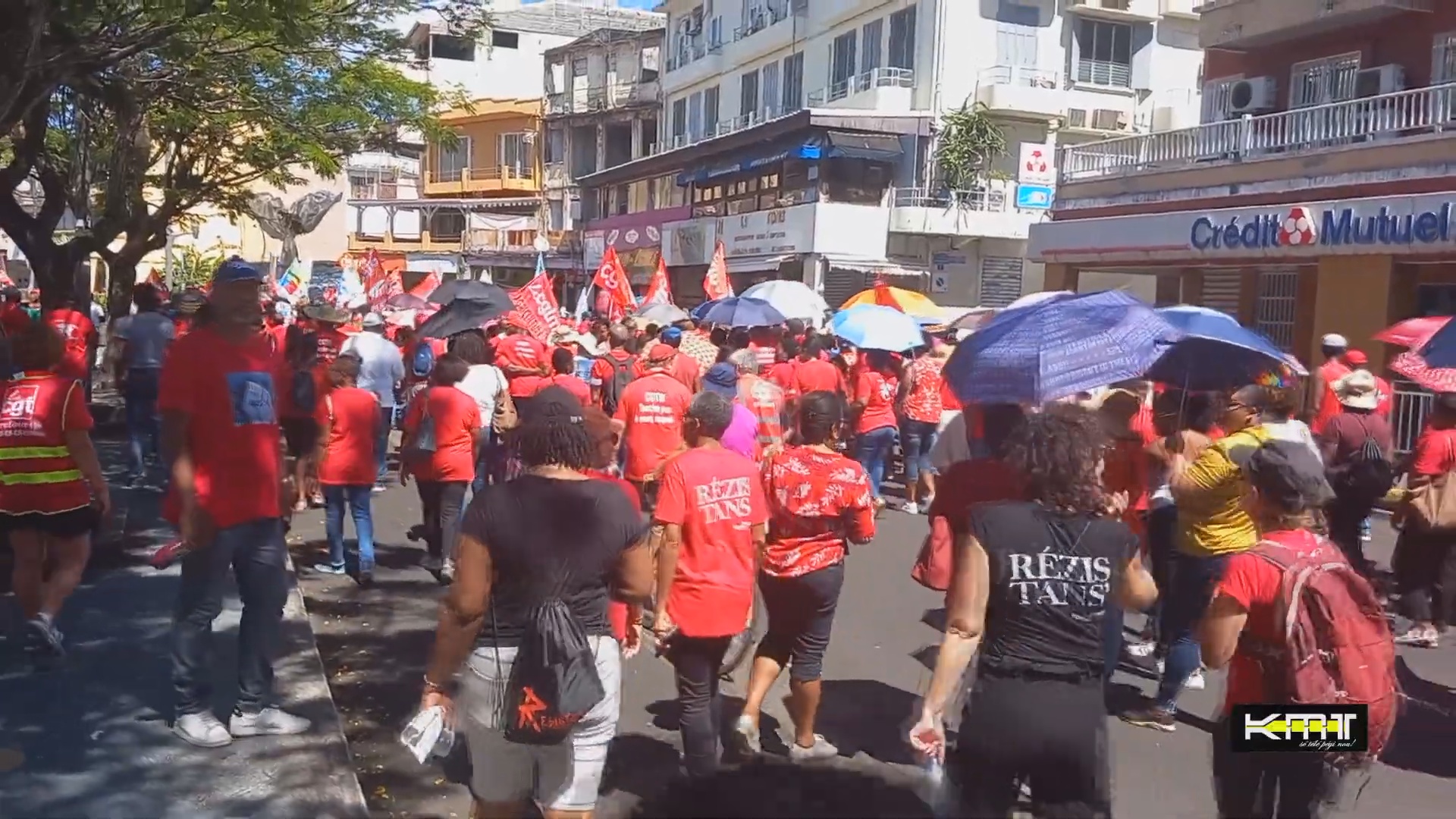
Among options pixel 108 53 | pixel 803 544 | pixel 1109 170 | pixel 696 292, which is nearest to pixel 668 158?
pixel 696 292

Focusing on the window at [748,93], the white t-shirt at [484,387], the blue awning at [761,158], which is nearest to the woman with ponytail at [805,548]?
the white t-shirt at [484,387]

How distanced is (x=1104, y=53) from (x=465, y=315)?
83.9 ft

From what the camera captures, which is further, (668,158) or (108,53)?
(668,158)

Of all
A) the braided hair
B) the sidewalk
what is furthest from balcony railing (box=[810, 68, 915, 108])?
the braided hair

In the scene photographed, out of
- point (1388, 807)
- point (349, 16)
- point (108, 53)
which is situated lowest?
point (1388, 807)

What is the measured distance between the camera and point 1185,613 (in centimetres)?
627

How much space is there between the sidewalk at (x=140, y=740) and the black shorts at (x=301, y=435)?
271cm

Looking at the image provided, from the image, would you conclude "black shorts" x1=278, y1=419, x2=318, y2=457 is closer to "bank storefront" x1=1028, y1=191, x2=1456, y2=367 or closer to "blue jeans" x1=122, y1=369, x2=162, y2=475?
"blue jeans" x1=122, y1=369, x2=162, y2=475

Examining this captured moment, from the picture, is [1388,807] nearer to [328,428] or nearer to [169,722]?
[169,722]

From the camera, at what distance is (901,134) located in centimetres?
3003

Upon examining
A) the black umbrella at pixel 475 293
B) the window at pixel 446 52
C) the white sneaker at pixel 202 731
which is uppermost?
the window at pixel 446 52

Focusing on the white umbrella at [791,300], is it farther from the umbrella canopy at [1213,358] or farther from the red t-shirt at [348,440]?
the umbrella canopy at [1213,358]

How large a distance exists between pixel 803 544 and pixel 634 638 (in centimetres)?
78

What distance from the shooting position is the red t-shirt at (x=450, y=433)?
8.06 meters
